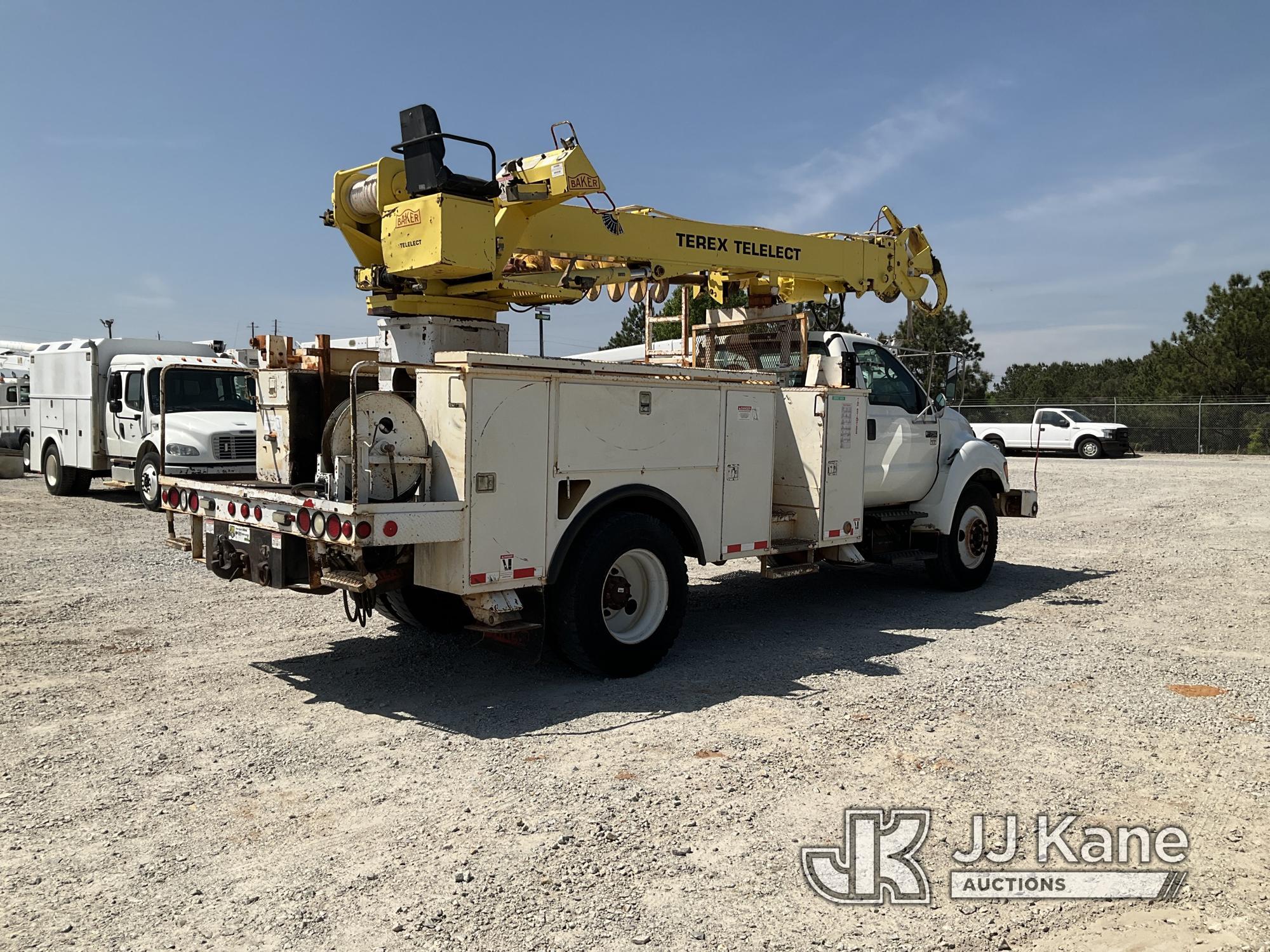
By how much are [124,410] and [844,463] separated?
536 inches

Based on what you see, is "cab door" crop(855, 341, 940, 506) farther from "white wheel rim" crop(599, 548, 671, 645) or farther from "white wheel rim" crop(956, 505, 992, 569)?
"white wheel rim" crop(599, 548, 671, 645)

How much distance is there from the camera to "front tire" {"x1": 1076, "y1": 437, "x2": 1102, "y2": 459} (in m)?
33.4

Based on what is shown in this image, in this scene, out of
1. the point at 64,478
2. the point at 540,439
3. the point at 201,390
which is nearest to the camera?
the point at 540,439

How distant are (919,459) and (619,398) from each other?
4259 mm

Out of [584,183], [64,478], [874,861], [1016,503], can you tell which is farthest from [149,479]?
[874,861]

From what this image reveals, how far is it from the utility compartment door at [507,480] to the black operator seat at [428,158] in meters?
1.63

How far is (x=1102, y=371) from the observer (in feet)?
268

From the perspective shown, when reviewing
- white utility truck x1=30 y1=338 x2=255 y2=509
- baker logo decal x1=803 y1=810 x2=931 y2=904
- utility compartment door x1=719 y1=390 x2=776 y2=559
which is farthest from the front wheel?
white utility truck x1=30 y1=338 x2=255 y2=509

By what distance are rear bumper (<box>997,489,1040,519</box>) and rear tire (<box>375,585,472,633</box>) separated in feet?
19.7

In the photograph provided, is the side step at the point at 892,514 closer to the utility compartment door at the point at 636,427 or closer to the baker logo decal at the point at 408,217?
the utility compartment door at the point at 636,427

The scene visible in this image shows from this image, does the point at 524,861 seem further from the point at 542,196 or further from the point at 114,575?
the point at 114,575

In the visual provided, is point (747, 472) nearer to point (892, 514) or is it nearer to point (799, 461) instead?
point (799, 461)

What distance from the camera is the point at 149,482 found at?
15867 mm

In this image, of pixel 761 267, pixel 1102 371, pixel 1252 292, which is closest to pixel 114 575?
pixel 761 267
